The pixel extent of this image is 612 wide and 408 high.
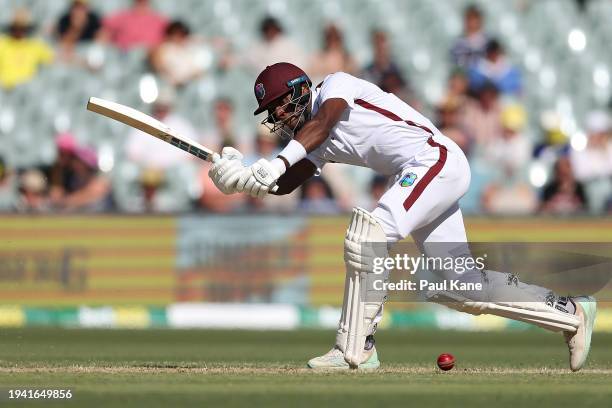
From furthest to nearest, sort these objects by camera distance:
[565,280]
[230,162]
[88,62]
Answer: [88,62] → [565,280] → [230,162]

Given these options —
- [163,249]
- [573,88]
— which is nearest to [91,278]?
[163,249]

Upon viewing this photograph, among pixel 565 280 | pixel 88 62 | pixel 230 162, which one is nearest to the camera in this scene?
pixel 230 162

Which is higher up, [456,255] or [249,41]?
[249,41]

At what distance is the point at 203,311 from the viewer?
1165 cm

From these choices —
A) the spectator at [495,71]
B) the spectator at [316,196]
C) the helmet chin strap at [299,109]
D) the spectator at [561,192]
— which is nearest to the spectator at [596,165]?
the spectator at [561,192]

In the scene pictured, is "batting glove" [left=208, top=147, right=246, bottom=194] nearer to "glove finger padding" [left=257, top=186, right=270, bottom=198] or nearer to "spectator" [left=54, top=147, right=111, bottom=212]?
"glove finger padding" [left=257, top=186, right=270, bottom=198]

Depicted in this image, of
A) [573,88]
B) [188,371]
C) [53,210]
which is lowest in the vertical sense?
[188,371]

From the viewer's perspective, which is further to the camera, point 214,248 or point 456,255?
point 214,248

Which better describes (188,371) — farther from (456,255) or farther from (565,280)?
(565,280)

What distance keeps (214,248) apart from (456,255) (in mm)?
5080

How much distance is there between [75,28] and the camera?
13727 mm

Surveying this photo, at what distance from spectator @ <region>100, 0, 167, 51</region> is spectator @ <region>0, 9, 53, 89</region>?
2.28ft

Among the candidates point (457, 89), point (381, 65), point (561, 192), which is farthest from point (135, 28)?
point (561, 192)

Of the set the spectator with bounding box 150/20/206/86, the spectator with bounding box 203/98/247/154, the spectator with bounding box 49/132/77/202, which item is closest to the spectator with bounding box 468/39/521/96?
the spectator with bounding box 203/98/247/154
